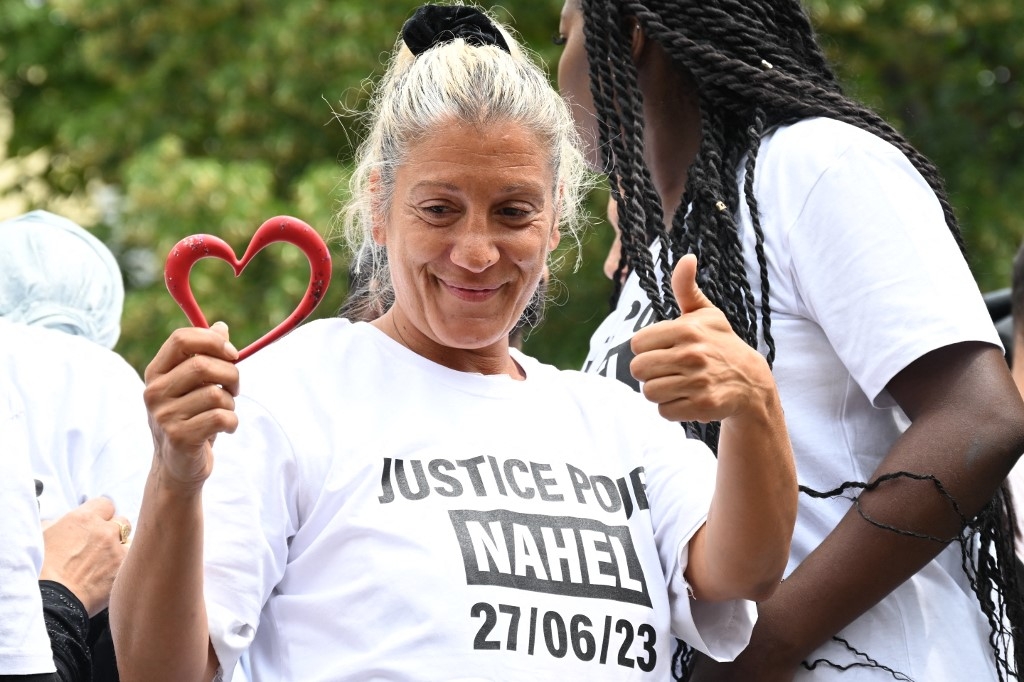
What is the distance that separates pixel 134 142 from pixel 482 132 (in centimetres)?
774

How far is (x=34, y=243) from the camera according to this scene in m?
3.92

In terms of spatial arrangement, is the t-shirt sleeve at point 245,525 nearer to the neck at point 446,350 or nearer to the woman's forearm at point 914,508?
the neck at point 446,350

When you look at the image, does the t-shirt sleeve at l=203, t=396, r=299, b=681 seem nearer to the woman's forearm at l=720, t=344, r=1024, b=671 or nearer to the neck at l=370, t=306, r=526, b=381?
the neck at l=370, t=306, r=526, b=381

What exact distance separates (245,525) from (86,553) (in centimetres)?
105

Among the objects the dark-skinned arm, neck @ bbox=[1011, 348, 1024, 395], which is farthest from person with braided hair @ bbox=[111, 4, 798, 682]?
neck @ bbox=[1011, 348, 1024, 395]

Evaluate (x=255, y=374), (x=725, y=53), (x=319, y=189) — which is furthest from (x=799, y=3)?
(x=319, y=189)

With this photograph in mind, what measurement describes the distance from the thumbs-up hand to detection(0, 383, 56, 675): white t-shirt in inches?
38.0

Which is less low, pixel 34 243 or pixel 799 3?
pixel 799 3

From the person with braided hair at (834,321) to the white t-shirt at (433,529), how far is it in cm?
24

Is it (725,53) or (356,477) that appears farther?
(725,53)

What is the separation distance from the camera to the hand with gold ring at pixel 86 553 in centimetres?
284

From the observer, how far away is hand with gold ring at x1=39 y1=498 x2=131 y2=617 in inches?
112

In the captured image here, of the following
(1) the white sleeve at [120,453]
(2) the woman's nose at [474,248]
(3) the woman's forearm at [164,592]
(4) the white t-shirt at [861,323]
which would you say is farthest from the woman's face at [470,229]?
(1) the white sleeve at [120,453]

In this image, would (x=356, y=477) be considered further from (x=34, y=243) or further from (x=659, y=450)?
(x=34, y=243)
